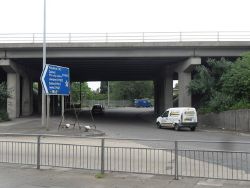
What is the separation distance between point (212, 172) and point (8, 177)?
15.5 feet

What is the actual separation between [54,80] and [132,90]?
4087 inches

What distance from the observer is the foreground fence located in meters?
10.5

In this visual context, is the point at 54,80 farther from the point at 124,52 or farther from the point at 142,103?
the point at 142,103

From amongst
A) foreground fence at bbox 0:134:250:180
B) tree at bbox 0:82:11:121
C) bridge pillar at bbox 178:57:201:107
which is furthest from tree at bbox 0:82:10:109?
foreground fence at bbox 0:134:250:180

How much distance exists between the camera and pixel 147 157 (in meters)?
11.3

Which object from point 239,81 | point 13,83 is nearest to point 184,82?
point 239,81

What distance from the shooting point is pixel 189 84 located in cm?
4331

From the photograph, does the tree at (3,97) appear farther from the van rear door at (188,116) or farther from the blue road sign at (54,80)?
the van rear door at (188,116)

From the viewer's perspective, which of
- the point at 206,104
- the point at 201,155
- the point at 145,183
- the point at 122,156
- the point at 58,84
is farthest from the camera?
the point at 206,104

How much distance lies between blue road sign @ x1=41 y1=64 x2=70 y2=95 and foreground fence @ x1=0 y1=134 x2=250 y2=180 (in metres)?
15.9

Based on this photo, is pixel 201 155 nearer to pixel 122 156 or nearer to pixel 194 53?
pixel 122 156

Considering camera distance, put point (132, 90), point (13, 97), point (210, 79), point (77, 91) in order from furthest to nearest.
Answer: point (132, 90) < point (77, 91) < point (13, 97) < point (210, 79)

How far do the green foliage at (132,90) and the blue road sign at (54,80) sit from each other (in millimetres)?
101177

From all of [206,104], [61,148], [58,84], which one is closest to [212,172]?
[61,148]
